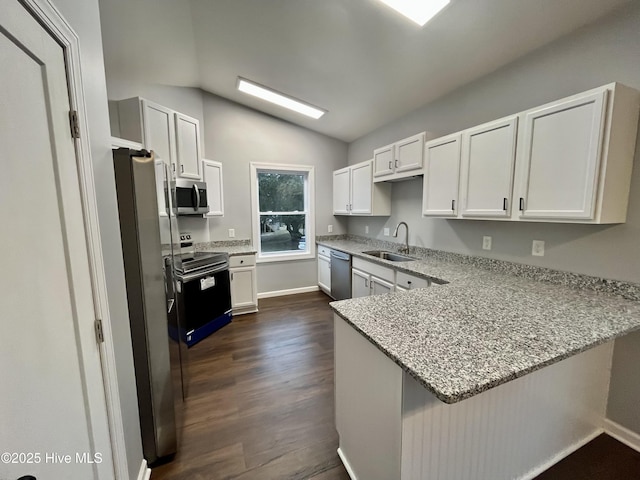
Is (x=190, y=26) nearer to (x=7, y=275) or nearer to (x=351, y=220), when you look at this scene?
(x=7, y=275)

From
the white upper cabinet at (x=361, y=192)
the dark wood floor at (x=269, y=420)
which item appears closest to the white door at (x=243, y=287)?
the dark wood floor at (x=269, y=420)

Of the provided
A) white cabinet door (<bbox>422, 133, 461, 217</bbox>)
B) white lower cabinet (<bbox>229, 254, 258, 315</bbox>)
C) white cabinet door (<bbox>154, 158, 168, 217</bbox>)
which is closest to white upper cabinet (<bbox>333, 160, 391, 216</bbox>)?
white cabinet door (<bbox>422, 133, 461, 217</bbox>)

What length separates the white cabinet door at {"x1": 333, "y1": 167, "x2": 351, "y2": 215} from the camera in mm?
3957

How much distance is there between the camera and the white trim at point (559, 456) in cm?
138

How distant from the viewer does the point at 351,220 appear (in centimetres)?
460

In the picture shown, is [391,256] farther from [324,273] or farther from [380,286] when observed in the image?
[324,273]

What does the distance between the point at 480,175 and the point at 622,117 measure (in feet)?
2.46

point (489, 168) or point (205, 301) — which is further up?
point (489, 168)

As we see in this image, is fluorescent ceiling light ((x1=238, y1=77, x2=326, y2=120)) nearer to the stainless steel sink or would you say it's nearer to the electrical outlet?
the stainless steel sink

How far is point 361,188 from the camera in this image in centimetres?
365

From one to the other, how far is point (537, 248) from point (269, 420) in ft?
7.65

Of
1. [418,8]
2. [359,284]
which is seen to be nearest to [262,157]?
[359,284]

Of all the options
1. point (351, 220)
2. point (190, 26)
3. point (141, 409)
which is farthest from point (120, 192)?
point (351, 220)

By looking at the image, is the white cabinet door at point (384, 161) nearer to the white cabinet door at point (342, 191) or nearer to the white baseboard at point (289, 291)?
the white cabinet door at point (342, 191)
